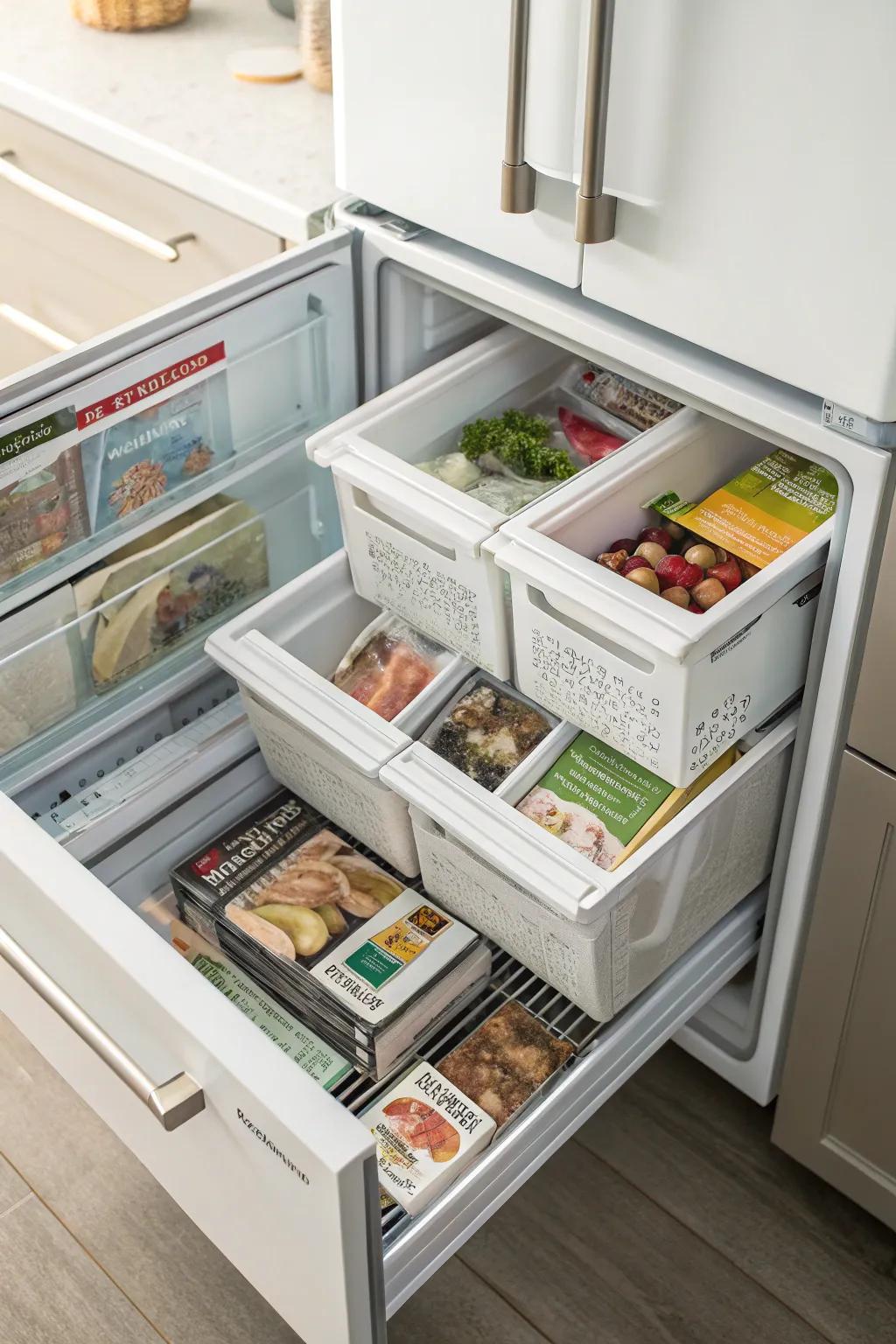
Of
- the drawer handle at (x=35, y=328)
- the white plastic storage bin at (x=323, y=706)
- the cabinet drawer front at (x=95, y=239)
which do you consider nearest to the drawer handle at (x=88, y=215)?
the cabinet drawer front at (x=95, y=239)

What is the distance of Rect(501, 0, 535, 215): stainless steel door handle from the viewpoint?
860mm

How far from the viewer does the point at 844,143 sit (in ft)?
2.55

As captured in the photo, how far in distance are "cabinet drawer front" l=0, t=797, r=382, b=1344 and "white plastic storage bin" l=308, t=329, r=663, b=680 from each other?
0.39 metres

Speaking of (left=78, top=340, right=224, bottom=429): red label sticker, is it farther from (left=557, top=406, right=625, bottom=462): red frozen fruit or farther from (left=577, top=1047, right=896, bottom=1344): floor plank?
(left=577, top=1047, right=896, bottom=1344): floor plank

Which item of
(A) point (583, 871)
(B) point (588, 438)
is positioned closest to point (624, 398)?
(B) point (588, 438)

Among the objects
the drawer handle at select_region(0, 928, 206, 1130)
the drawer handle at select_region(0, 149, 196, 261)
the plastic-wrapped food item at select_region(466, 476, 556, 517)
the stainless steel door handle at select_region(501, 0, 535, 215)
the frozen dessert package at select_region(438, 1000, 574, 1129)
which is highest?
the stainless steel door handle at select_region(501, 0, 535, 215)

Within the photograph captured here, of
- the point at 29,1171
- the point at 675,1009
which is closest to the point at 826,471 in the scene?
the point at 675,1009

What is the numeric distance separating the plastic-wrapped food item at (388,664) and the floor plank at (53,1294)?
0.67 meters

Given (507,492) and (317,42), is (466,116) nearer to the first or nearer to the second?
(507,492)

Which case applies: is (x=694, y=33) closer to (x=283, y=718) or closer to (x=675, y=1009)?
(x=283, y=718)

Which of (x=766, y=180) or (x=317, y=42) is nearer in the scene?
(x=766, y=180)

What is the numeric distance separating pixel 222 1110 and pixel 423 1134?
308mm

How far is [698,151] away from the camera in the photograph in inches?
33.6

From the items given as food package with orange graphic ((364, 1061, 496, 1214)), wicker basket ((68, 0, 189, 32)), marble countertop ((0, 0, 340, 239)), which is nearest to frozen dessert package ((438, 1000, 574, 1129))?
food package with orange graphic ((364, 1061, 496, 1214))
